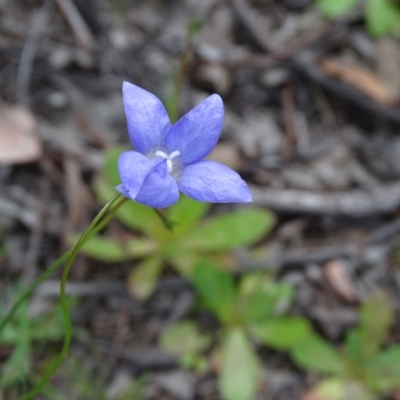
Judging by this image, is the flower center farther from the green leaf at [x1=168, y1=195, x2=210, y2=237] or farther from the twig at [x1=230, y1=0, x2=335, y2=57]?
the twig at [x1=230, y1=0, x2=335, y2=57]

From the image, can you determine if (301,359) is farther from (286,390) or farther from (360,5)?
(360,5)

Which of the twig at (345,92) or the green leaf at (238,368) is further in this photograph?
the twig at (345,92)

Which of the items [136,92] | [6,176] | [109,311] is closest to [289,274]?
[109,311]

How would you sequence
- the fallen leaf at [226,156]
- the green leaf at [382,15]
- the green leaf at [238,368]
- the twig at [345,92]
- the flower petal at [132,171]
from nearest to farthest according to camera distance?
the flower petal at [132,171]
the green leaf at [238,368]
the fallen leaf at [226,156]
the green leaf at [382,15]
the twig at [345,92]

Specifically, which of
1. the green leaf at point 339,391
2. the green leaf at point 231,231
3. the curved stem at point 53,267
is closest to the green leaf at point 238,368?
the green leaf at point 339,391

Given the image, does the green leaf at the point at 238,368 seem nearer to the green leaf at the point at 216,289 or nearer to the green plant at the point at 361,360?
the green leaf at the point at 216,289

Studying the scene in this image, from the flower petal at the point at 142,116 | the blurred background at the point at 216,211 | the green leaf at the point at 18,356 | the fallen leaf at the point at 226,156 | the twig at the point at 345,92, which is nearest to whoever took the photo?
the flower petal at the point at 142,116
